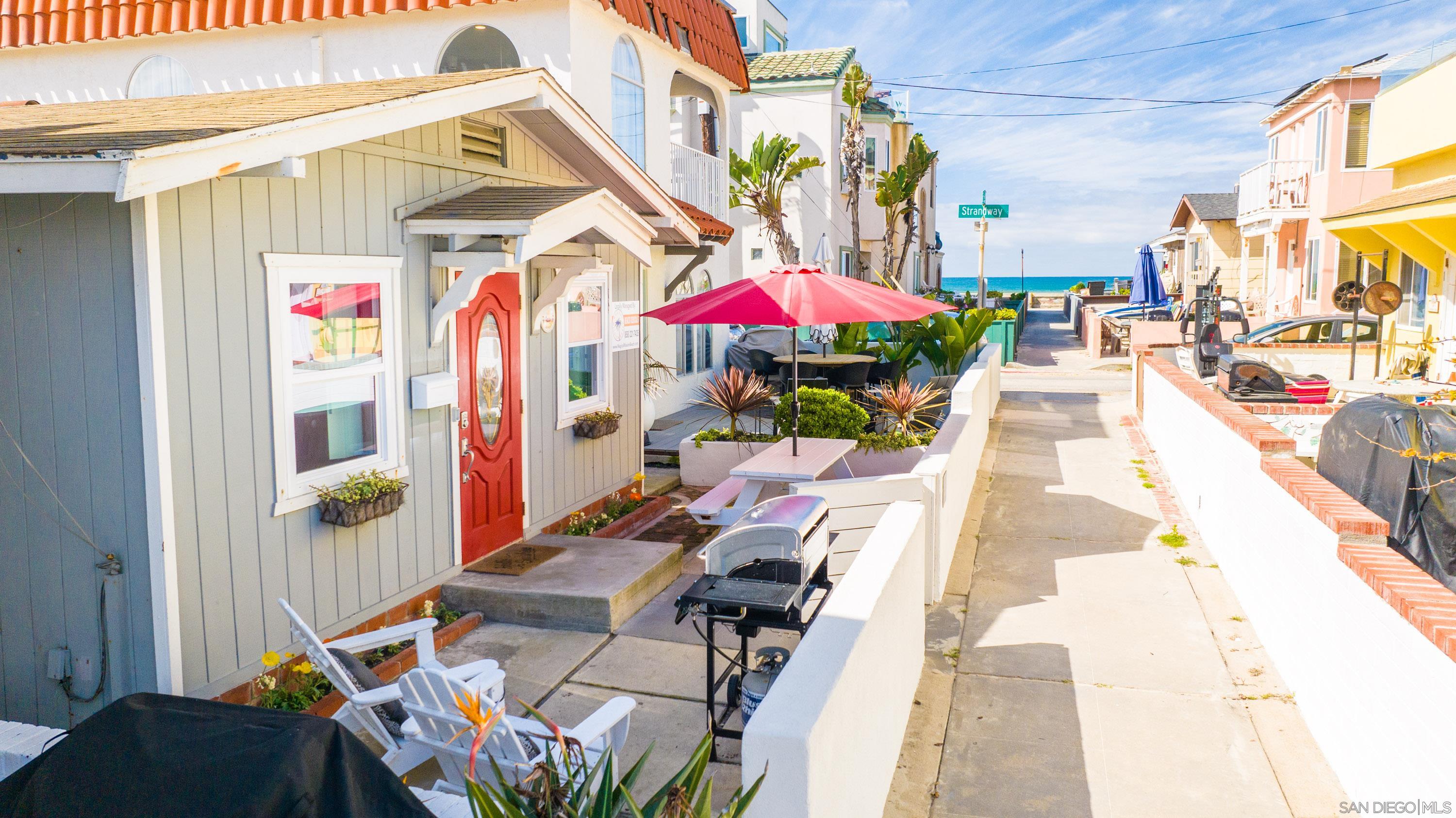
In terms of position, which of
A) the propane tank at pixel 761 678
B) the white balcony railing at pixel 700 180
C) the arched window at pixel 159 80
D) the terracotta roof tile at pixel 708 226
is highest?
the arched window at pixel 159 80

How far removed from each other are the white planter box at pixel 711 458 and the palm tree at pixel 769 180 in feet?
39.5

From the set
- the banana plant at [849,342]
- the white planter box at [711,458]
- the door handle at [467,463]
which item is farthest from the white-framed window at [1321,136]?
the door handle at [467,463]

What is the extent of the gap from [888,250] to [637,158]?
14.8 metres

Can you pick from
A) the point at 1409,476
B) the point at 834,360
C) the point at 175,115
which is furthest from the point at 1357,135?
the point at 175,115

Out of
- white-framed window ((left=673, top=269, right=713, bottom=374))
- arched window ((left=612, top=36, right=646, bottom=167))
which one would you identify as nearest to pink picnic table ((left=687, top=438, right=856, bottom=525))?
arched window ((left=612, top=36, right=646, bottom=167))

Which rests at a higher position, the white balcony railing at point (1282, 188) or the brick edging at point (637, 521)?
the white balcony railing at point (1282, 188)

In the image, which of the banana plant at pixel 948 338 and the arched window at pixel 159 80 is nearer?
the arched window at pixel 159 80

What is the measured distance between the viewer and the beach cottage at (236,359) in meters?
4.65

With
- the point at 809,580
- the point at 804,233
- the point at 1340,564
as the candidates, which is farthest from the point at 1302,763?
the point at 804,233

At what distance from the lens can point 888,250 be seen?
85.7ft

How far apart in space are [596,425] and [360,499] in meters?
3.24

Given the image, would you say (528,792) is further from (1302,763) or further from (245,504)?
(1302,763)

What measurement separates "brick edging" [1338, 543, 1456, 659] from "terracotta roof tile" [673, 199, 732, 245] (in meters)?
8.28

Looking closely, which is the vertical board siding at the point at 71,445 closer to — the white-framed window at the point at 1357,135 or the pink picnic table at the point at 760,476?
the pink picnic table at the point at 760,476
